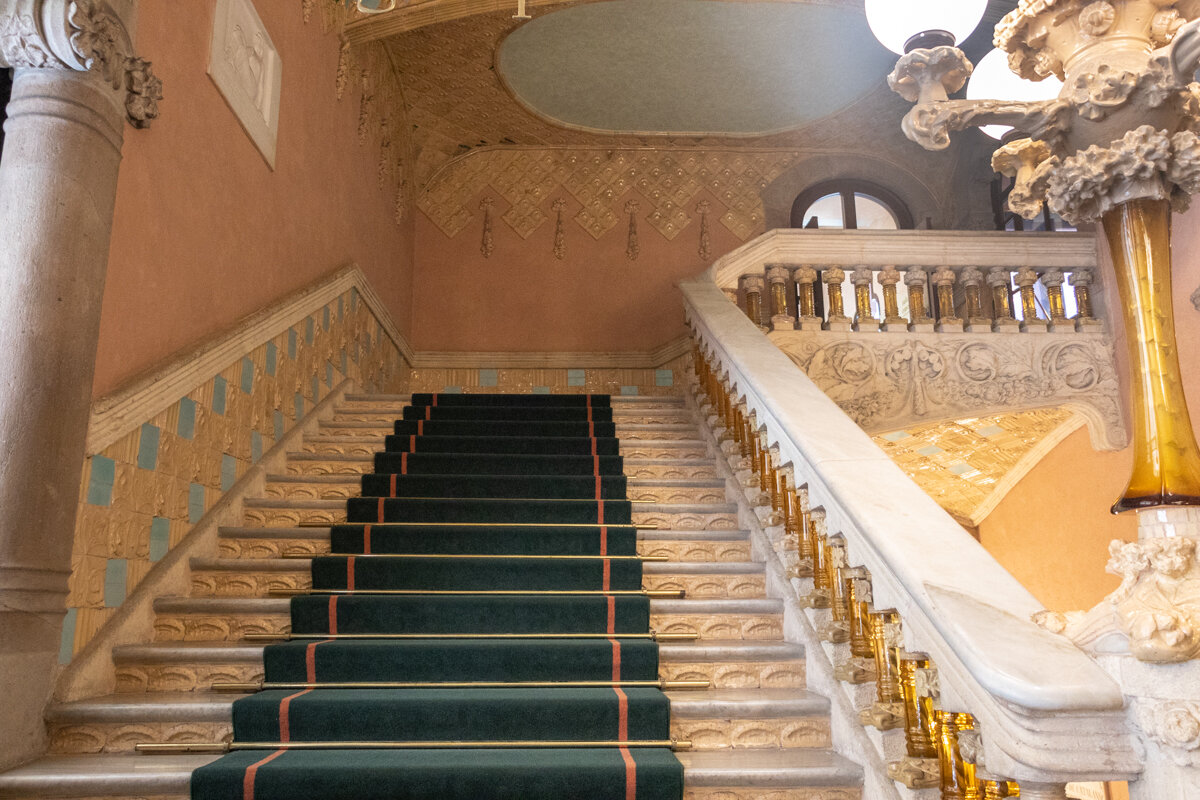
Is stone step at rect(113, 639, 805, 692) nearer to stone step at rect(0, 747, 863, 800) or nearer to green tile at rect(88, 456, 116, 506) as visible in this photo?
stone step at rect(0, 747, 863, 800)

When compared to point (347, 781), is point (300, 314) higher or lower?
higher

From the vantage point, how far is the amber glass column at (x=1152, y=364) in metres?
1.63

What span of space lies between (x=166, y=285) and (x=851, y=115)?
6.82 metres

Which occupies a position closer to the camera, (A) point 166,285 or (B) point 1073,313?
(A) point 166,285

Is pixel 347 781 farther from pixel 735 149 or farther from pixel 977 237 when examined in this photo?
pixel 735 149

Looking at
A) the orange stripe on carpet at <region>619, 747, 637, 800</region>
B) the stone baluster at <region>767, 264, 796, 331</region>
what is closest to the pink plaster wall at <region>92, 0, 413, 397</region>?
the orange stripe on carpet at <region>619, 747, 637, 800</region>

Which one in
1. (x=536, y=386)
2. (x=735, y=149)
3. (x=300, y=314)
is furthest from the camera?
(x=735, y=149)

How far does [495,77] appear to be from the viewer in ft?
24.9

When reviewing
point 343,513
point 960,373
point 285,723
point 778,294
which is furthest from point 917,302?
point 285,723

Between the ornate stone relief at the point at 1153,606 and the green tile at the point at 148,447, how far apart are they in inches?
119

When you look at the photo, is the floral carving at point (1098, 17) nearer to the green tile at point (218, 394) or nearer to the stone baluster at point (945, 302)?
the green tile at point (218, 394)

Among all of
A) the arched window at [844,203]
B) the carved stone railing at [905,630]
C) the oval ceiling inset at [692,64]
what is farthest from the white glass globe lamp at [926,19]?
the arched window at [844,203]

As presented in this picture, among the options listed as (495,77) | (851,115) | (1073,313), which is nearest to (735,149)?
(851,115)

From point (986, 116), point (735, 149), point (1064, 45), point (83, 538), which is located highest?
point (735, 149)
